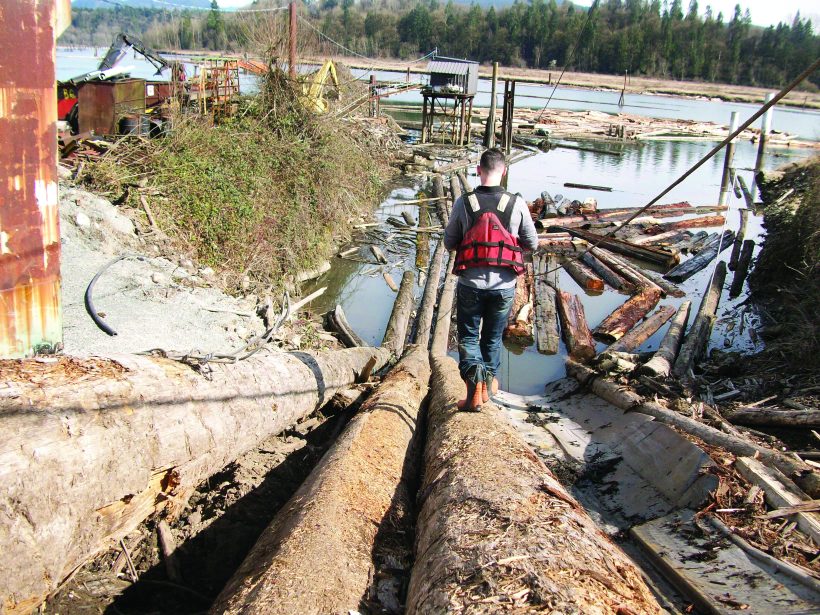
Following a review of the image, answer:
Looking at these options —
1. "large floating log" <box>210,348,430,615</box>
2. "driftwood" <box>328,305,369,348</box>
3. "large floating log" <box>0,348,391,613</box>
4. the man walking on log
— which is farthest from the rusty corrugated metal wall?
"driftwood" <box>328,305,369,348</box>

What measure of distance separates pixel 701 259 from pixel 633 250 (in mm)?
1689

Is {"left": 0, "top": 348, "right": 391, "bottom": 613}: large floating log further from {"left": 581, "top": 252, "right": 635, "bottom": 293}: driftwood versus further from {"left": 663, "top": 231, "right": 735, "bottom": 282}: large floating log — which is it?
{"left": 663, "top": 231, "right": 735, "bottom": 282}: large floating log

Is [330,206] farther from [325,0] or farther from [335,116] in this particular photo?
[325,0]

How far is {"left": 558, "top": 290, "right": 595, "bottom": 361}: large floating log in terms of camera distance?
10148 mm

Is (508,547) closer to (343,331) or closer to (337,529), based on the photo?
(337,529)

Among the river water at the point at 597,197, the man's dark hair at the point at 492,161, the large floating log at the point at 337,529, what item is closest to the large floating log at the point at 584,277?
the river water at the point at 597,197

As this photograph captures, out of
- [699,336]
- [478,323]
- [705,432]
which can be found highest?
[478,323]

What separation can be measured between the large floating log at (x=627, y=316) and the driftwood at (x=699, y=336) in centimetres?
105

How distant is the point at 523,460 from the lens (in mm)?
4375

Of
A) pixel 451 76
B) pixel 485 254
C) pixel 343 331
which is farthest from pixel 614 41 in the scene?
pixel 485 254

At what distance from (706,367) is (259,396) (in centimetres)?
701

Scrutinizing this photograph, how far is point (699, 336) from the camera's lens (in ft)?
33.9

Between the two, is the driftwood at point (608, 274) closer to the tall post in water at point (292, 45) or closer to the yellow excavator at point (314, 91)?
the yellow excavator at point (314, 91)

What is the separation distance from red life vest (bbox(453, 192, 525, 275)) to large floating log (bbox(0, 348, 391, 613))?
84.8 inches
